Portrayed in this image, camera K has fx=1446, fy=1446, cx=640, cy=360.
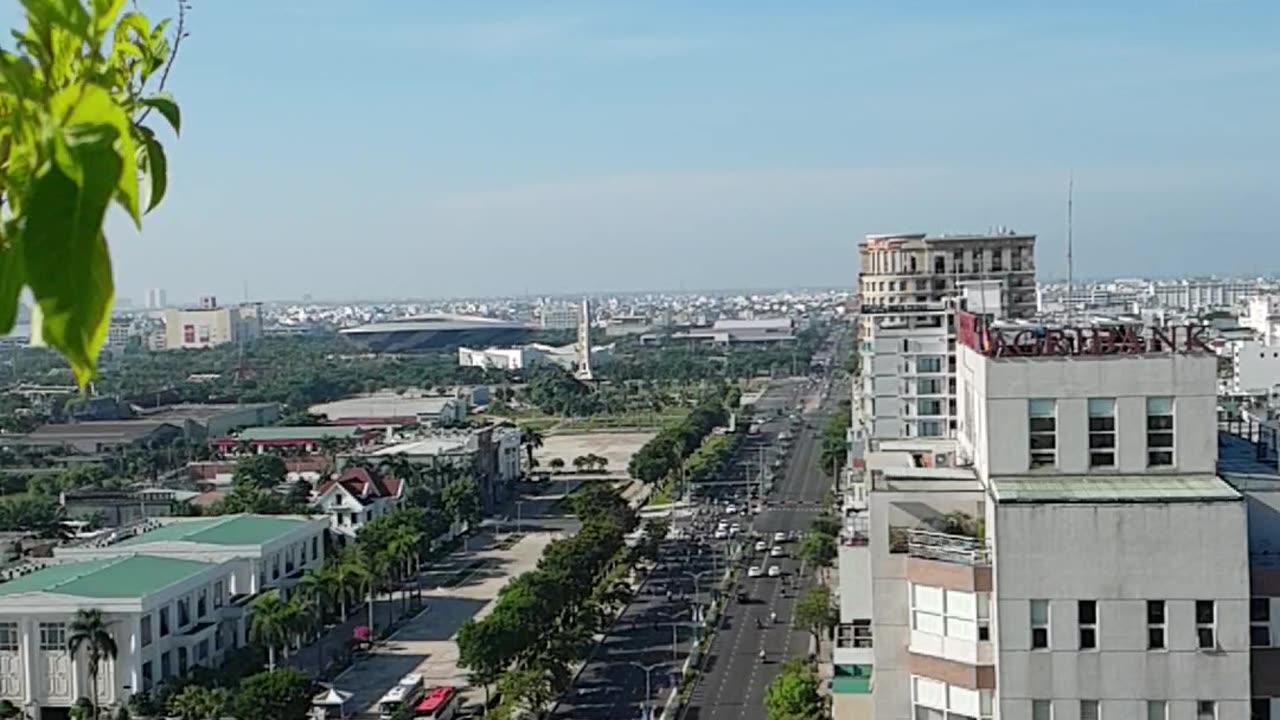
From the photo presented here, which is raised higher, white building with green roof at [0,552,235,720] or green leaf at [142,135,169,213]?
green leaf at [142,135,169,213]

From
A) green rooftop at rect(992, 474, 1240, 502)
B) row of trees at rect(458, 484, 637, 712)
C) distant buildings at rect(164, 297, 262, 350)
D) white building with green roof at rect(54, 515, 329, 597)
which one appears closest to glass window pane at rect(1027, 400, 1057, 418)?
green rooftop at rect(992, 474, 1240, 502)

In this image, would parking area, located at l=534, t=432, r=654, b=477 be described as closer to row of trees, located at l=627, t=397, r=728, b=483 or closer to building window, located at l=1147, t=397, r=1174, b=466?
row of trees, located at l=627, t=397, r=728, b=483

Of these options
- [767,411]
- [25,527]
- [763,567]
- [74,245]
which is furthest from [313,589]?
[767,411]

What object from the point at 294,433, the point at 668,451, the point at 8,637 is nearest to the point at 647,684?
the point at 8,637

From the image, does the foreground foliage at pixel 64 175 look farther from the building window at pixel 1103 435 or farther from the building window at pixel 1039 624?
the building window at pixel 1103 435

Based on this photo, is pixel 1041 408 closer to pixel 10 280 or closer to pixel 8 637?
pixel 10 280

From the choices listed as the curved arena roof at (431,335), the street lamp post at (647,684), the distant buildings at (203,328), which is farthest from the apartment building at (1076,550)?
the distant buildings at (203,328)

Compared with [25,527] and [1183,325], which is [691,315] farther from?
[1183,325]
